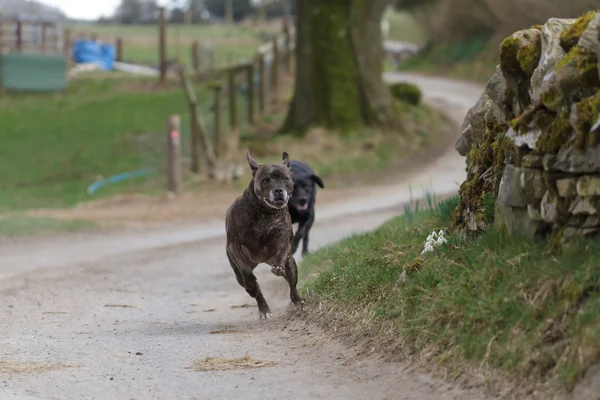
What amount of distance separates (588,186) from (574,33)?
4.16 ft

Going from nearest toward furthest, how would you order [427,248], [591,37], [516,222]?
[591,37], [516,222], [427,248]

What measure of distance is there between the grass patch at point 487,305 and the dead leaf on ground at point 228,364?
816mm

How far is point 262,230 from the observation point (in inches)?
367

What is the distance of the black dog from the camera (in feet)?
40.8

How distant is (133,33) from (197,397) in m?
84.3

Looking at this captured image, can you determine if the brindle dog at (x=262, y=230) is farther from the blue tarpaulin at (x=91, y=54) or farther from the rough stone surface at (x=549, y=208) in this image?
the blue tarpaulin at (x=91, y=54)

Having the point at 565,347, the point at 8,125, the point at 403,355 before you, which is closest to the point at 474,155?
the point at 403,355

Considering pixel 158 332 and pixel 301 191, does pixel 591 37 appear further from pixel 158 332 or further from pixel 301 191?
pixel 301 191

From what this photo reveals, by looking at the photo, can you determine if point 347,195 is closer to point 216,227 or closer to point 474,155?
point 216,227

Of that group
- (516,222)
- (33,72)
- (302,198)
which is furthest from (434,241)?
(33,72)


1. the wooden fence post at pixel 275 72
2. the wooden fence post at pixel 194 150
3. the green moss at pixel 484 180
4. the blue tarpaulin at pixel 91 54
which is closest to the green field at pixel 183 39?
the blue tarpaulin at pixel 91 54

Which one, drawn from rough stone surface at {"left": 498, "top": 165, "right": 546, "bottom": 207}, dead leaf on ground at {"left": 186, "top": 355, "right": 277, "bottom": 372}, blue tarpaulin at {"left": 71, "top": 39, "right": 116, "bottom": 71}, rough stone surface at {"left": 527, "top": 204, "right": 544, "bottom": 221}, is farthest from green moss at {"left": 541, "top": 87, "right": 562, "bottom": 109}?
blue tarpaulin at {"left": 71, "top": 39, "right": 116, "bottom": 71}

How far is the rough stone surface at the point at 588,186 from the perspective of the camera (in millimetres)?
6012

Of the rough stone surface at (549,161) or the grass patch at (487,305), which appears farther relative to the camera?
the rough stone surface at (549,161)
